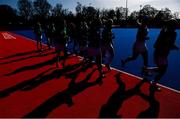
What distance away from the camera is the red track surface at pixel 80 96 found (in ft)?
20.9

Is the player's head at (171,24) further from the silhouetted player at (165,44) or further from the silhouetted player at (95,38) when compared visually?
the silhouetted player at (95,38)

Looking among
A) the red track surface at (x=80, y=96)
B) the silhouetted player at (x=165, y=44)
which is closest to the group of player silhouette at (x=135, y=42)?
the silhouetted player at (x=165, y=44)

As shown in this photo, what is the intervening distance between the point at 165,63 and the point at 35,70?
18.5 feet

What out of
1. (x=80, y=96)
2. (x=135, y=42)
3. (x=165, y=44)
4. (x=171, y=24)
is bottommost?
(x=80, y=96)

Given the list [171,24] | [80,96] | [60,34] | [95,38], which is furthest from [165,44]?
[60,34]

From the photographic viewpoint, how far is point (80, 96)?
7551 mm

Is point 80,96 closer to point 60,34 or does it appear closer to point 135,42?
point 135,42

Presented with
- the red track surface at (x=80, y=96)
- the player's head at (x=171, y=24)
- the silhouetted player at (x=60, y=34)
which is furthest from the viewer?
Result: the silhouetted player at (x=60, y=34)

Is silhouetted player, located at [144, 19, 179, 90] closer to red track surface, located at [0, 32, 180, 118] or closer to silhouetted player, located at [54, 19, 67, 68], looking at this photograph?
red track surface, located at [0, 32, 180, 118]

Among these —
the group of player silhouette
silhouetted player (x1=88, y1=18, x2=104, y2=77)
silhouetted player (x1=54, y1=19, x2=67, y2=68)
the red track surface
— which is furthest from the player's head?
silhouetted player (x1=54, y1=19, x2=67, y2=68)

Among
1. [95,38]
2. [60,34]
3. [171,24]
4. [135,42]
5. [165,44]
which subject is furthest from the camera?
[60,34]

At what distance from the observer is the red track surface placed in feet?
20.9

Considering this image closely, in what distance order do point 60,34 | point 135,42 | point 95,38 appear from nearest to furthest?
point 95,38 < point 135,42 < point 60,34

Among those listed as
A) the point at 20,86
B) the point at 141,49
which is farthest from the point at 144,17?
the point at 20,86
